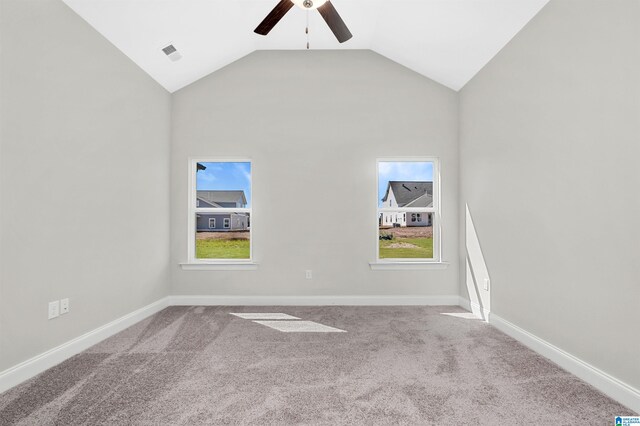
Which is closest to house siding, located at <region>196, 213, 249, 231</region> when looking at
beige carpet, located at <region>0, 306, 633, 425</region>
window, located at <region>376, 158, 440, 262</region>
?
beige carpet, located at <region>0, 306, 633, 425</region>

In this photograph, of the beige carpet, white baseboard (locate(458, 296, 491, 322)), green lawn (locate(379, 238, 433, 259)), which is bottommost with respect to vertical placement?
the beige carpet

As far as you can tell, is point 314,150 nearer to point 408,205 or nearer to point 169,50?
point 408,205

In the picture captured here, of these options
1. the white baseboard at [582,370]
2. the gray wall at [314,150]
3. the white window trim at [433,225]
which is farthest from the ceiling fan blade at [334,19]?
the white baseboard at [582,370]

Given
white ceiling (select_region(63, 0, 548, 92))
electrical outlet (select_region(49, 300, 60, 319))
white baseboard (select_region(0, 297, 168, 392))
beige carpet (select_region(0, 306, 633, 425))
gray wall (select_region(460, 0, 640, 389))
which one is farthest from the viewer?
white ceiling (select_region(63, 0, 548, 92))

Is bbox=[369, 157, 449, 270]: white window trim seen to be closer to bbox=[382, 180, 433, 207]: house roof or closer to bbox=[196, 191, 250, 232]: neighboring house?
bbox=[382, 180, 433, 207]: house roof

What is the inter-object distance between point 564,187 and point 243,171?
3355mm

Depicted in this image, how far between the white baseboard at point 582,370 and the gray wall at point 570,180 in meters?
0.05

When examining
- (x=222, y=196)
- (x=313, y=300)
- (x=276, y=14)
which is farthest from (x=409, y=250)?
(x=276, y=14)

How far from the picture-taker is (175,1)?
2.78 metres

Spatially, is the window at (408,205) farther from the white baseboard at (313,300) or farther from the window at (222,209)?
the window at (222,209)

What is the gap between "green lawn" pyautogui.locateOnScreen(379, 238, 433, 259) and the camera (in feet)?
13.5

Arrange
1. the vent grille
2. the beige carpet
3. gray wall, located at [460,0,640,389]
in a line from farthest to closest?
1. the vent grille
2. gray wall, located at [460,0,640,389]
3. the beige carpet

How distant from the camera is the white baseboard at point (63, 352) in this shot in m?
1.95

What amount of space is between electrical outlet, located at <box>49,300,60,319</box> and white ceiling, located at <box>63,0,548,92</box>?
2287 millimetres
